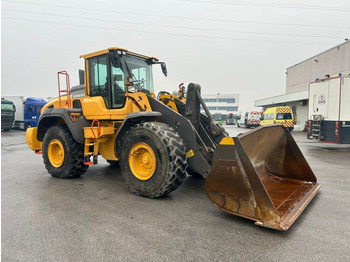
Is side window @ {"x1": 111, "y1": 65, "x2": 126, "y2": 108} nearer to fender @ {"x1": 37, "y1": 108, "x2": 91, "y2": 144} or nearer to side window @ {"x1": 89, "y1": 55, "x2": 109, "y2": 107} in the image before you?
side window @ {"x1": 89, "y1": 55, "x2": 109, "y2": 107}

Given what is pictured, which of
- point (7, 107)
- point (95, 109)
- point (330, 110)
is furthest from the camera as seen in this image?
point (7, 107)

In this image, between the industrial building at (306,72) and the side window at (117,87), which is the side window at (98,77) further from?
the industrial building at (306,72)

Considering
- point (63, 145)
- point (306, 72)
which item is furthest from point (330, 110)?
point (306, 72)

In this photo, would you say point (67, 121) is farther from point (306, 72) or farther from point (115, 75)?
point (306, 72)

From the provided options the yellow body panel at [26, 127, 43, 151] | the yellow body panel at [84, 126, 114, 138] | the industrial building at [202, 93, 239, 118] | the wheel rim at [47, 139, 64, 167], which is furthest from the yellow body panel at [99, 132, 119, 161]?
the industrial building at [202, 93, 239, 118]

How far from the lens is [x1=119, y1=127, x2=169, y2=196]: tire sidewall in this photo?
390 cm

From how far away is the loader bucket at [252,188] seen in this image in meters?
2.98

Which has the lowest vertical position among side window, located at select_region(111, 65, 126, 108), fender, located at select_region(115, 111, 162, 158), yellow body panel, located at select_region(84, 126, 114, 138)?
yellow body panel, located at select_region(84, 126, 114, 138)

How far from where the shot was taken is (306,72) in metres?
32.7

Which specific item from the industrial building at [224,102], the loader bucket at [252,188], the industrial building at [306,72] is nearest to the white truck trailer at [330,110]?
the loader bucket at [252,188]

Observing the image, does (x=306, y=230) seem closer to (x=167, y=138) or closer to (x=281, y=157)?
(x=281, y=157)

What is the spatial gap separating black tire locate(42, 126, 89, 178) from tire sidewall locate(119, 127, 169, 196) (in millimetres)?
1597

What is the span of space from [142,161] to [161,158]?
529mm

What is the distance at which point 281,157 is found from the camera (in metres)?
4.75
